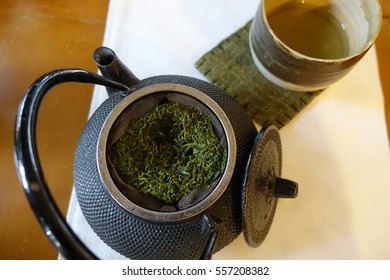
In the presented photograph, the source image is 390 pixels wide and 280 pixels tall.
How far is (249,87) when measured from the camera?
0.91 meters

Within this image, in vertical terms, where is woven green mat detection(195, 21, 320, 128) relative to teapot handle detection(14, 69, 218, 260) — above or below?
below

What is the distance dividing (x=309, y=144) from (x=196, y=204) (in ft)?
1.48

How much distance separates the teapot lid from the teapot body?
2 cm

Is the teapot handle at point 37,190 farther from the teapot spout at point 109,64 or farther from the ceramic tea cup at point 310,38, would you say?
the ceramic tea cup at point 310,38

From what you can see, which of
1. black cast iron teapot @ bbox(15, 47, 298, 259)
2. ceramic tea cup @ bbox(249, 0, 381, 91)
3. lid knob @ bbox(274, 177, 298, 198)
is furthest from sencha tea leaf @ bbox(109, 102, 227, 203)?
ceramic tea cup @ bbox(249, 0, 381, 91)

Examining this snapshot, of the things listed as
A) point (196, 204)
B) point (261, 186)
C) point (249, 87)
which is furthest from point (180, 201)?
point (249, 87)

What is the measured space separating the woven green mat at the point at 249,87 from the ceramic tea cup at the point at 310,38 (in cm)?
4

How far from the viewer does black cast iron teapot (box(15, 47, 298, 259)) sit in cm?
58

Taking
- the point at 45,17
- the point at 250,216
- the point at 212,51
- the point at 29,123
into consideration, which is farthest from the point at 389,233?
the point at 45,17

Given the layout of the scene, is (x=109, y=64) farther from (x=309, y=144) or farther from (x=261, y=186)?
(x=309, y=144)

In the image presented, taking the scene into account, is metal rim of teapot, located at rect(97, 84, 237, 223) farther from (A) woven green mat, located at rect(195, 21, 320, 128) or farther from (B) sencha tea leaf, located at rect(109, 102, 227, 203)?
(A) woven green mat, located at rect(195, 21, 320, 128)

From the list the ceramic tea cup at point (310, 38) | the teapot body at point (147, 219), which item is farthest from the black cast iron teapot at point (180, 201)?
the ceramic tea cup at point (310, 38)

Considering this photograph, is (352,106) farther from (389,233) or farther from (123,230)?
(123,230)

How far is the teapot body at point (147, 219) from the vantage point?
0.60 metres
